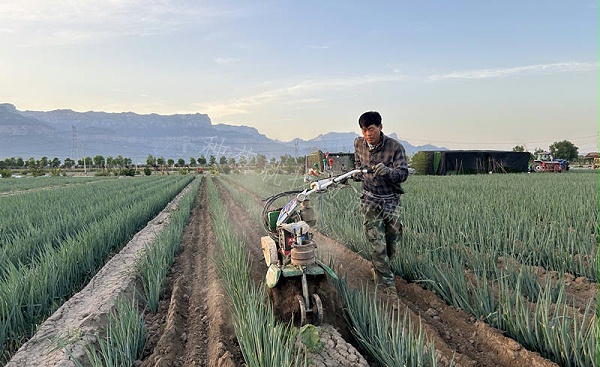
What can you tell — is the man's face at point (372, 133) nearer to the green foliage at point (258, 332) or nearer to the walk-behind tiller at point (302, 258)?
the walk-behind tiller at point (302, 258)

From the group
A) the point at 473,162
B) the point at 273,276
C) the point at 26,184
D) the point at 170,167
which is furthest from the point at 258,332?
the point at 170,167

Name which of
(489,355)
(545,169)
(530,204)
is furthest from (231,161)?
(489,355)

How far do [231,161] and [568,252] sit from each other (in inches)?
2399

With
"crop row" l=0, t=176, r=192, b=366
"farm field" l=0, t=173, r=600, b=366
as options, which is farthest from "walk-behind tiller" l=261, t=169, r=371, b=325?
"crop row" l=0, t=176, r=192, b=366

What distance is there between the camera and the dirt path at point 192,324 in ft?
8.15

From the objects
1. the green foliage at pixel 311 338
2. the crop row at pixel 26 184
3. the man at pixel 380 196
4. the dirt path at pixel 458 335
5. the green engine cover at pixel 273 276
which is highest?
the man at pixel 380 196

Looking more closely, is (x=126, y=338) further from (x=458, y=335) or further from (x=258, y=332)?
(x=458, y=335)

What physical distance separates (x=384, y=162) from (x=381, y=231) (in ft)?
2.17

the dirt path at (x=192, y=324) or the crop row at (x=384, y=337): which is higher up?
the crop row at (x=384, y=337)

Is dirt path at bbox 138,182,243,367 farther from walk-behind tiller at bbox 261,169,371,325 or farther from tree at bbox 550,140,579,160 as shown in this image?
tree at bbox 550,140,579,160

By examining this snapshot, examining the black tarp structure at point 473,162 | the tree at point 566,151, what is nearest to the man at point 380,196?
the black tarp structure at point 473,162

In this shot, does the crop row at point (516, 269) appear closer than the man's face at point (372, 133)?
Yes

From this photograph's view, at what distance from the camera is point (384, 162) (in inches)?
127

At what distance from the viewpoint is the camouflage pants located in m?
3.38
